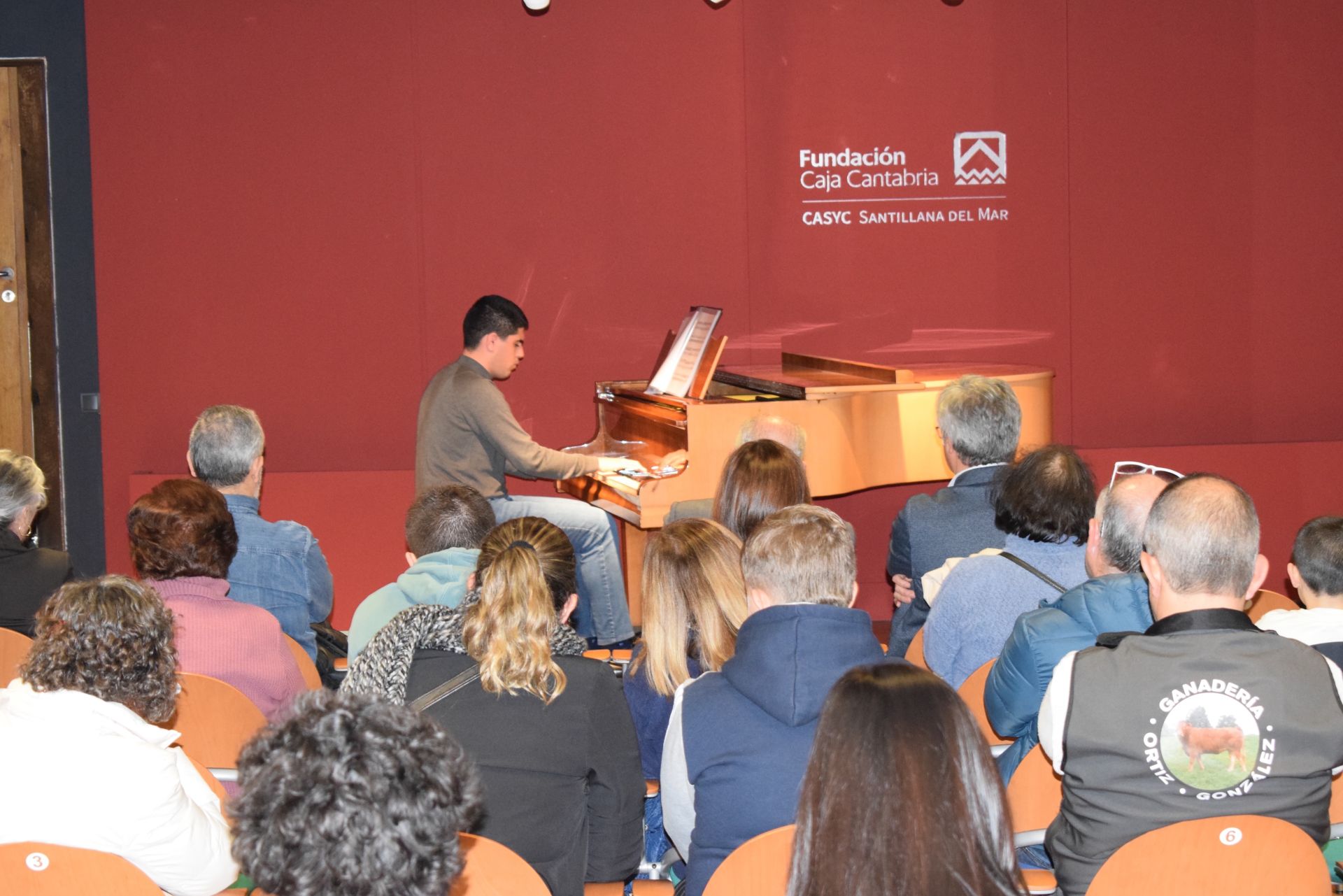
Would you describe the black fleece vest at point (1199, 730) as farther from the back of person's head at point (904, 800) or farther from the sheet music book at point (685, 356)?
the sheet music book at point (685, 356)

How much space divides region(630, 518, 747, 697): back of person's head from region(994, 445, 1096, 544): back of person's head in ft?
2.36

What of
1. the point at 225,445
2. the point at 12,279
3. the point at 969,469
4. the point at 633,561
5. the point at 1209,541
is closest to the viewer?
the point at 1209,541

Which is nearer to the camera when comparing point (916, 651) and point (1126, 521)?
point (1126, 521)

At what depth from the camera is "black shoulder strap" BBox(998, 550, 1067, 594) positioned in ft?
9.16

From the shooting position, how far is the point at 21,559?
127 inches

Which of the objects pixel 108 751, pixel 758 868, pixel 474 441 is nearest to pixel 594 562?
pixel 474 441

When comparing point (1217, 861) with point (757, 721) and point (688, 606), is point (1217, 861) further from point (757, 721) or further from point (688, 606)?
point (688, 606)

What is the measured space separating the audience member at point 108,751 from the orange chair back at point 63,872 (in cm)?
13

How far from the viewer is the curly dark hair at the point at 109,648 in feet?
6.49

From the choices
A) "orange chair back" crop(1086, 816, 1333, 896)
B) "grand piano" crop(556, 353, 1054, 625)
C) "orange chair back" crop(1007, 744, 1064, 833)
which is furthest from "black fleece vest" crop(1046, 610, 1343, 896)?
"grand piano" crop(556, 353, 1054, 625)

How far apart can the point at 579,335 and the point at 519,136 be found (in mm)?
934

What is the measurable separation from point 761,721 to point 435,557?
135 cm

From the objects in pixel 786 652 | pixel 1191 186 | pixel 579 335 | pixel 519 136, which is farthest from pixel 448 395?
pixel 1191 186

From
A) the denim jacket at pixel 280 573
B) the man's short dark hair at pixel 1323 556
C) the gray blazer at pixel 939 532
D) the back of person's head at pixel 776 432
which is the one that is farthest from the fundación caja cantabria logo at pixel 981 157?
the denim jacket at pixel 280 573
